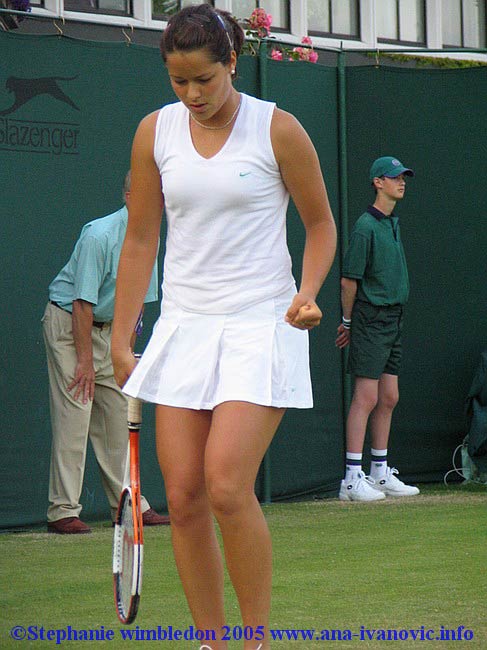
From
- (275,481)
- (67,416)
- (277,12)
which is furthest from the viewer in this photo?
(277,12)

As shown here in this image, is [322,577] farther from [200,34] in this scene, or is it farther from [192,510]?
[200,34]

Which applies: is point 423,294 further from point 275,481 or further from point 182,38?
point 182,38

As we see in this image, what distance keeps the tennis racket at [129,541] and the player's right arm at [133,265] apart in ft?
0.51

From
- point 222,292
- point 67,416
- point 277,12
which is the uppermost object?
point 277,12

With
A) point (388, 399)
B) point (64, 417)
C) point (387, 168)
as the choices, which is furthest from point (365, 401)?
point (64, 417)

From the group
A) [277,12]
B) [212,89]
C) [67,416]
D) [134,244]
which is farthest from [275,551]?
[277,12]

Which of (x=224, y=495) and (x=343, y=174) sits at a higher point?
(x=343, y=174)

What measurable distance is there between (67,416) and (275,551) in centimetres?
139

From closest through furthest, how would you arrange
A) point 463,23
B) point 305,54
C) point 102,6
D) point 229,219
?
1. point 229,219
2. point 305,54
3. point 102,6
4. point 463,23

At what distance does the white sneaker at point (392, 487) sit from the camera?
8602mm

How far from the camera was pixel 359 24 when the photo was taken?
12.9 meters

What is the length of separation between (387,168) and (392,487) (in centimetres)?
202

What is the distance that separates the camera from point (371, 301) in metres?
8.38

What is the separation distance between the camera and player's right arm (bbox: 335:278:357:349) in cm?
838
